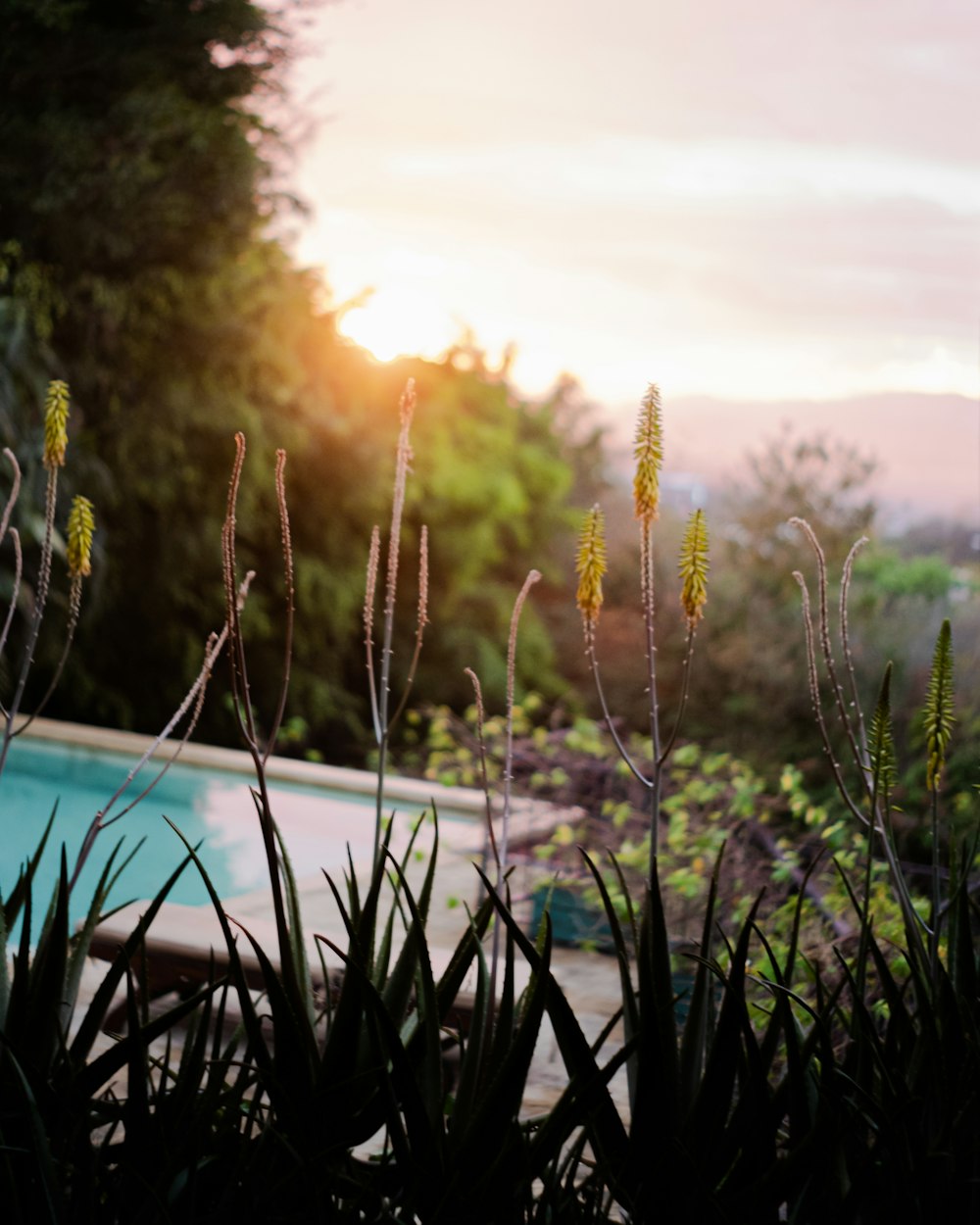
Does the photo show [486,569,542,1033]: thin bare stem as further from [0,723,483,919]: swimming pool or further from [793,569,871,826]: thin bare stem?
[0,723,483,919]: swimming pool

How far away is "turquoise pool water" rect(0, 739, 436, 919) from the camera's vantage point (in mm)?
4773

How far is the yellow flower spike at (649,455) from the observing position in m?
1.15

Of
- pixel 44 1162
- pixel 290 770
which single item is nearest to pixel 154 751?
pixel 44 1162

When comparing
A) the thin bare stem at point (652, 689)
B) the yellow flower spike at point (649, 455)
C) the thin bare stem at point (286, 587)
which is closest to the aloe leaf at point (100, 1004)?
the thin bare stem at point (286, 587)

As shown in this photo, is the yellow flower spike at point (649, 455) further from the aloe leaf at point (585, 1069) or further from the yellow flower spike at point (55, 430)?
the yellow flower spike at point (55, 430)

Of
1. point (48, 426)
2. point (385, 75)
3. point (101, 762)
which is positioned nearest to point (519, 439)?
point (385, 75)

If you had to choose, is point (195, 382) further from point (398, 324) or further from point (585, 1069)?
point (585, 1069)

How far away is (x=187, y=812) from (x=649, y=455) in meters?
4.76

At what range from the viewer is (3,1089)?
44.6 inches

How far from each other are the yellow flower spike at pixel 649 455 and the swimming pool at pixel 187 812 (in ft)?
11.7

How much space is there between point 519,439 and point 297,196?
2.92m

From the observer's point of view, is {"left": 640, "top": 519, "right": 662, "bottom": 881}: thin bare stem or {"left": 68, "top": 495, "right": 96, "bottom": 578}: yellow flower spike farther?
{"left": 68, "top": 495, "right": 96, "bottom": 578}: yellow flower spike

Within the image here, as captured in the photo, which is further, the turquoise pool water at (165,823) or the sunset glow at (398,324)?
the sunset glow at (398,324)

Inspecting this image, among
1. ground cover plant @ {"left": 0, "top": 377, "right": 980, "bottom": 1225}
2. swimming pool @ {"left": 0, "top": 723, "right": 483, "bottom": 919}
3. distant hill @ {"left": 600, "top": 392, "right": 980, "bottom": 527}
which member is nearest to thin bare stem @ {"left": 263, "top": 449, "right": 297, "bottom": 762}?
ground cover plant @ {"left": 0, "top": 377, "right": 980, "bottom": 1225}
